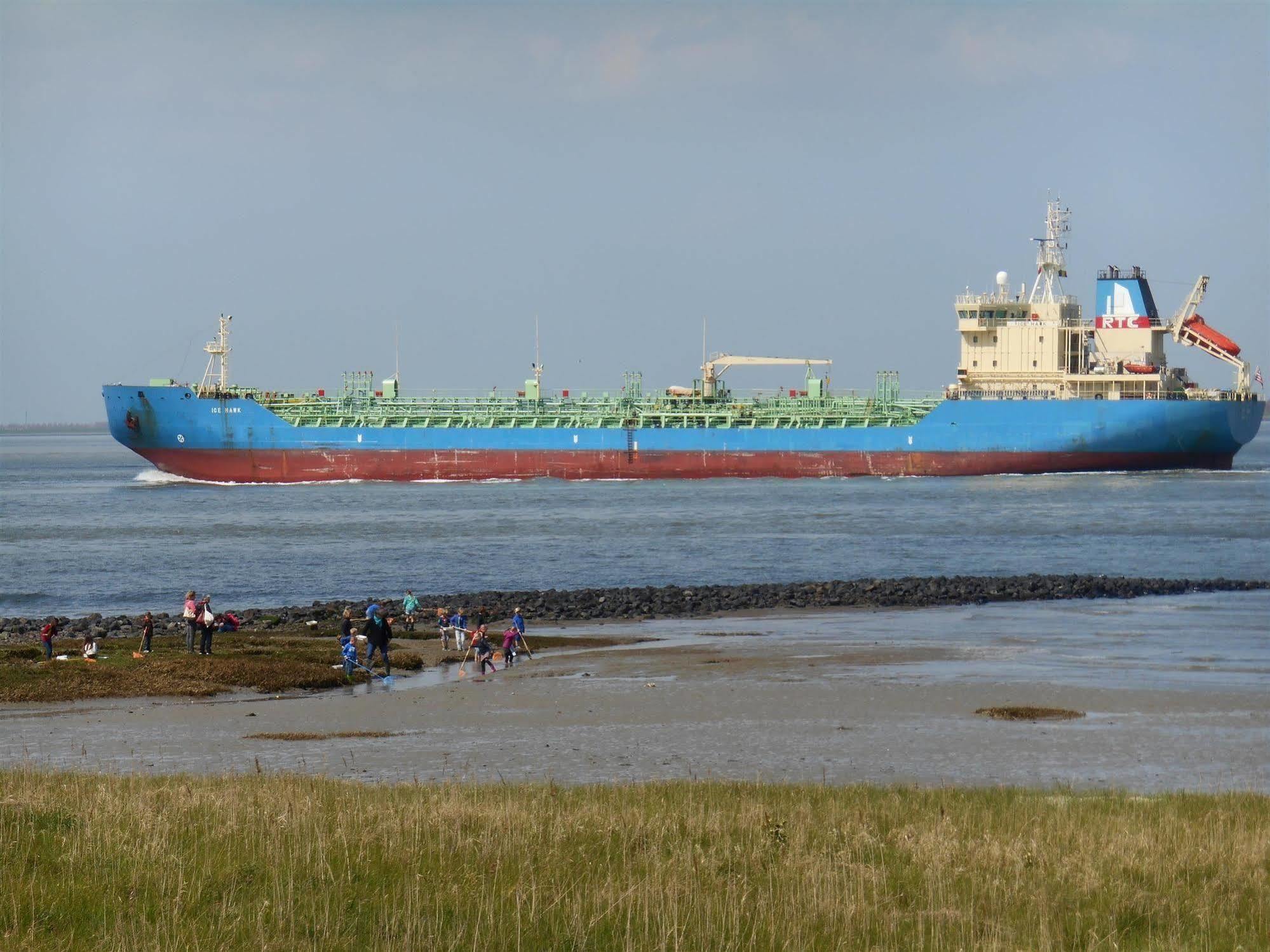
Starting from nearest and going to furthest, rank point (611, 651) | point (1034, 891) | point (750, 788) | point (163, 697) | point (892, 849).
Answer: point (1034, 891) < point (892, 849) < point (750, 788) < point (163, 697) < point (611, 651)

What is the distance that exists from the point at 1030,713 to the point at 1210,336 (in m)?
57.7

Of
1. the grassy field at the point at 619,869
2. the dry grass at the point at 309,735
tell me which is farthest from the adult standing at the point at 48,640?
the grassy field at the point at 619,869

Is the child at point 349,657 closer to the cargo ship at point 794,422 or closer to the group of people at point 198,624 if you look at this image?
the group of people at point 198,624

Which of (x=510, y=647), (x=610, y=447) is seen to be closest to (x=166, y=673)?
(x=510, y=647)

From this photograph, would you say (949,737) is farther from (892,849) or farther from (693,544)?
(693,544)

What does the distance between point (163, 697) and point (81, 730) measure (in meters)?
2.83

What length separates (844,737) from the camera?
1650 cm

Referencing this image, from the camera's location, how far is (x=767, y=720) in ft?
58.5

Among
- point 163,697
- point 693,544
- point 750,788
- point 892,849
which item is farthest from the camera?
point 693,544

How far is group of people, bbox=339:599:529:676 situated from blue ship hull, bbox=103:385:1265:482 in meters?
43.9

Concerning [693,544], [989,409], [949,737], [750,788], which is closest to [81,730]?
[750,788]

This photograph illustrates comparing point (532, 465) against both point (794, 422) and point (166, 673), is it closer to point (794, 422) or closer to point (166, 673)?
point (794, 422)

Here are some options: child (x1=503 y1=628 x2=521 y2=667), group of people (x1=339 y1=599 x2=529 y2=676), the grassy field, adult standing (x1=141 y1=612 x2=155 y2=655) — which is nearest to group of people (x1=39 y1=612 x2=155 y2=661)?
adult standing (x1=141 y1=612 x2=155 y2=655)

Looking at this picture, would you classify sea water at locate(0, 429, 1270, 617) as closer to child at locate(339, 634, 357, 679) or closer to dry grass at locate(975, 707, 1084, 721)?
child at locate(339, 634, 357, 679)
